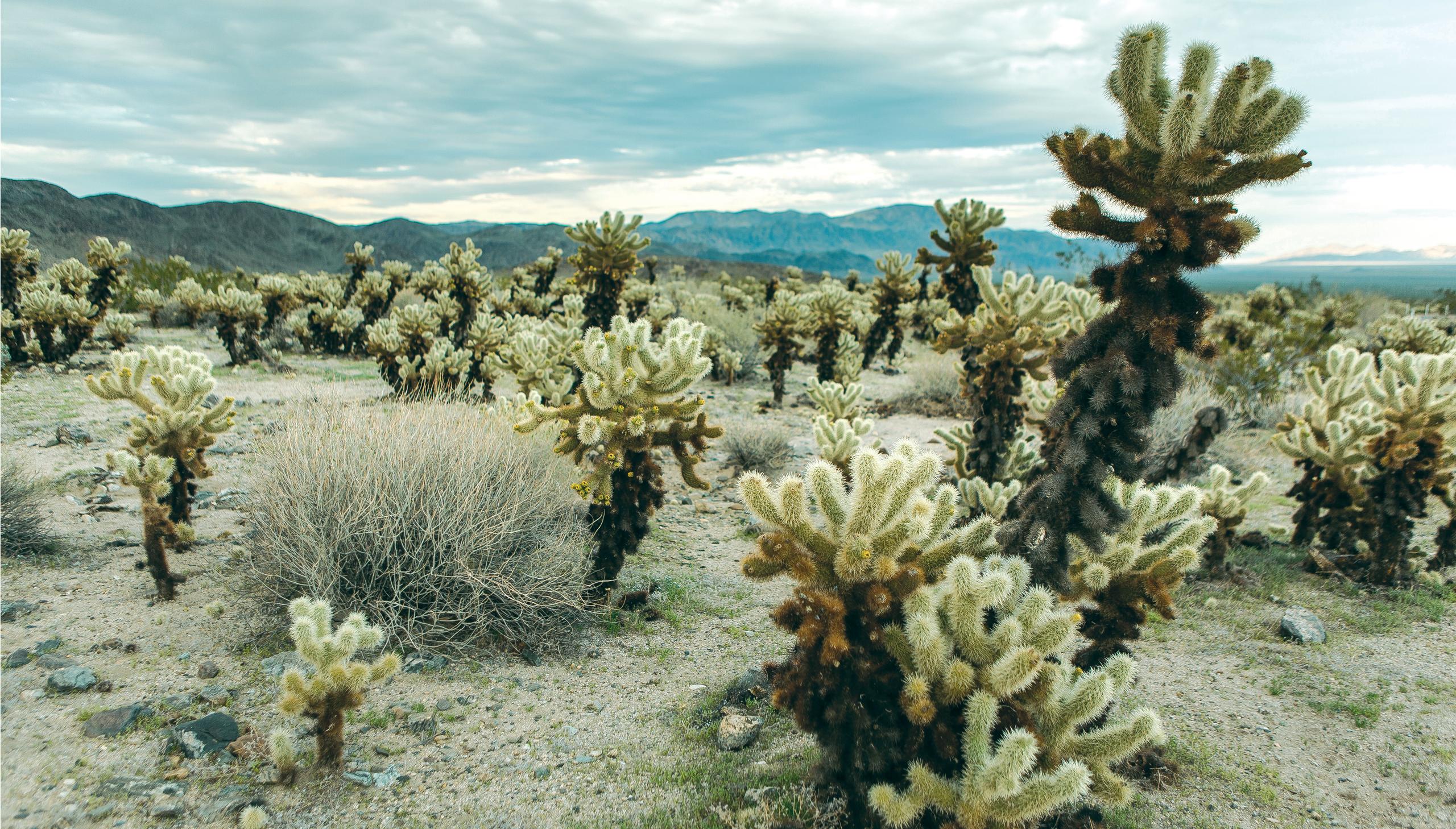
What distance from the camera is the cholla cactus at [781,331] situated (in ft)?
39.4

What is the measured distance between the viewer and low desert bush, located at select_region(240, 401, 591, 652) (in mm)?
4465

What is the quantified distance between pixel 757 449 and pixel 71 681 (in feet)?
21.4

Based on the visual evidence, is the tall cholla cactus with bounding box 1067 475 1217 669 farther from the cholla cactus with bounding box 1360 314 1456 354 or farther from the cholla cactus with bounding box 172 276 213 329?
the cholla cactus with bounding box 172 276 213 329

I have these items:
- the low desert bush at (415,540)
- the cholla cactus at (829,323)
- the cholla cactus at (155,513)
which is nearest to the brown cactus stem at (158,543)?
the cholla cactus at (155,513)

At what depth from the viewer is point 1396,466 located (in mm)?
5605

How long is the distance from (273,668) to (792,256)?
150 meters

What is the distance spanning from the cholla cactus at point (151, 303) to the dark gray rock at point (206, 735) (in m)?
18.0

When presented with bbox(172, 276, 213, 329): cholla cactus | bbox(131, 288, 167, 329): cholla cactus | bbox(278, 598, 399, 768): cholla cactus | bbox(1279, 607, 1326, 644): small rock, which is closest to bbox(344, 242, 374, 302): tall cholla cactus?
bbox(172, 276, 213, 329): cholla cactus

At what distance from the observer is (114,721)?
10.9 feet

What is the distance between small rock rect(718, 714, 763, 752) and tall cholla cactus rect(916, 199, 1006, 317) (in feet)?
30.8

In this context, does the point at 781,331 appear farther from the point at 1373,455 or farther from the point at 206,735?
the point at 206,735

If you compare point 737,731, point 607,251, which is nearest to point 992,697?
point 737,731

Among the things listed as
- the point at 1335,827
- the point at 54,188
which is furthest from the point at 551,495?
the point at 54,188

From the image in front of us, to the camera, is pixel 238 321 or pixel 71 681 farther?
pixel 238 321
